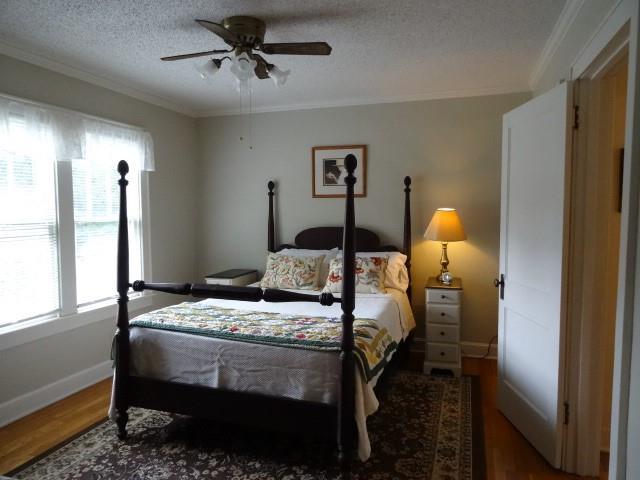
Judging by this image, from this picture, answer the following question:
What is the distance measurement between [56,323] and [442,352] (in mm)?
3034

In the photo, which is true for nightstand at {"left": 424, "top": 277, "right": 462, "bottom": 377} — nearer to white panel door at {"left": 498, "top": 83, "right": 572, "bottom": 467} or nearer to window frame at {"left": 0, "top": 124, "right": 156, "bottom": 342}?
white panel door at {"left": 498, "top": 83, "right": 572, "bottom": 467}

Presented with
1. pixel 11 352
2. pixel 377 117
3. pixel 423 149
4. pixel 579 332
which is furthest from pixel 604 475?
pixel 11 352

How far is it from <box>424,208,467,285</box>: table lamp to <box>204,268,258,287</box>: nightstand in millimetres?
1861

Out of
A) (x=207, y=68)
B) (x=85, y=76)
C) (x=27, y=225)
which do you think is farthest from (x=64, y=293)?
(x=207, y=68)

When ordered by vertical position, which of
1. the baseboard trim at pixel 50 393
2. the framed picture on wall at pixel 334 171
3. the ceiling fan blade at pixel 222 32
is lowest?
the baseboard trim at pixel 50 393

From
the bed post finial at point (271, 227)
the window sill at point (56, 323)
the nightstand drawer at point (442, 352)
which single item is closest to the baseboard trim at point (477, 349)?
the nightstand drawer at point (442, 352)

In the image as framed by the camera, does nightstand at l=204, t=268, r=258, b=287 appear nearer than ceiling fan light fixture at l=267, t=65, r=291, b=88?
No

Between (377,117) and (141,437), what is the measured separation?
330 centimetres

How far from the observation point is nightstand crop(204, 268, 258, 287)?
159 inches

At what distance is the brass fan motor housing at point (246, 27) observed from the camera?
235 centimetres

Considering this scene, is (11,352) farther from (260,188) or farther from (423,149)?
(423,149)

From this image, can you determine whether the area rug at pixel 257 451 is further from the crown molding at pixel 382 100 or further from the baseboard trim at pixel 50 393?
the crown molding at pixel 382 100

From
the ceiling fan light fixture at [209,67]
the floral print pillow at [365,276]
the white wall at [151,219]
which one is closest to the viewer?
the ceiling fan light fixture at [209,67]

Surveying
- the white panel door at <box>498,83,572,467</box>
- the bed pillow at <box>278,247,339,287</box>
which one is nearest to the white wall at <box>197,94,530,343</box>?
the bed pillow at <box>278,247,339,287</box>
